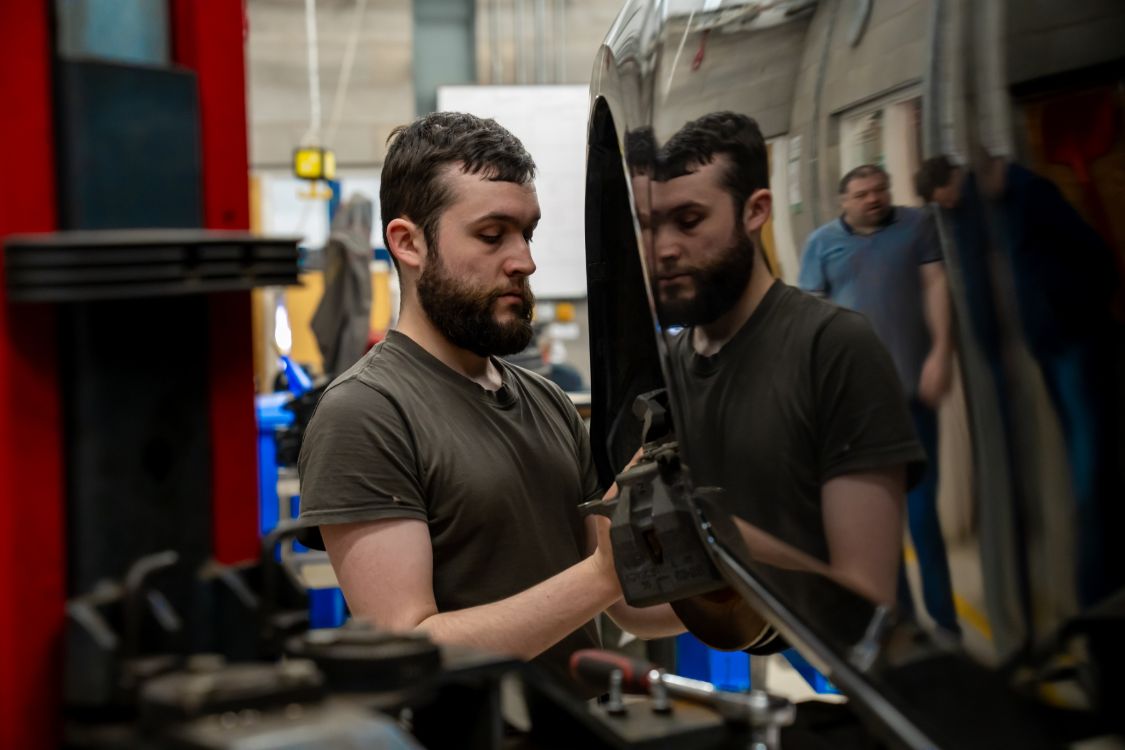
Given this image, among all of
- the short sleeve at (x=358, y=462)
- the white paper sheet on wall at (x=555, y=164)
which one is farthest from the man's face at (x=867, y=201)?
the white paper sheet on wall at (x=555, y=164)

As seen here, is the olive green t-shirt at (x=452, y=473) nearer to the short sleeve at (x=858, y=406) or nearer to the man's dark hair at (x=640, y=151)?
the man's dark hair at (x=640, y=151)

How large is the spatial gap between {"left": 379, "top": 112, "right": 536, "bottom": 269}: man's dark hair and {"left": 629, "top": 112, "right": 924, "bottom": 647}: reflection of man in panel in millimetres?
527

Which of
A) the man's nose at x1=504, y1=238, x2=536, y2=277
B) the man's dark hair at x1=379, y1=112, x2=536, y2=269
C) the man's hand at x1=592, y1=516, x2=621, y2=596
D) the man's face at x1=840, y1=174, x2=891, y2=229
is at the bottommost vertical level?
the man's hand at x1=592, y1=516, x2=621, y2=596

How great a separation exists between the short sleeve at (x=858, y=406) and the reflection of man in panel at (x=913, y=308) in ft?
0.04

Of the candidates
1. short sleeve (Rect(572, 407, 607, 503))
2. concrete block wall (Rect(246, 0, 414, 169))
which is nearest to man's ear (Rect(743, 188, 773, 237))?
short sleeve (Rect(572, 407, 607, 503))

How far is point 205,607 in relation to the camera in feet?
2.59

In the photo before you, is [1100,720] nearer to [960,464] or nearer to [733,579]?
[960,464]

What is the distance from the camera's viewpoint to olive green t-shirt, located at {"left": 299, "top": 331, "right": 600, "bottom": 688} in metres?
1.58

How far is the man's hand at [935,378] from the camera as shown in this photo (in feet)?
2.57

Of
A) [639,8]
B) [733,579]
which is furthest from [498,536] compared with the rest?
[639,8]

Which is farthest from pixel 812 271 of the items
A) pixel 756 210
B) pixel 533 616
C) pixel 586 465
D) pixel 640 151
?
pixel 586 465

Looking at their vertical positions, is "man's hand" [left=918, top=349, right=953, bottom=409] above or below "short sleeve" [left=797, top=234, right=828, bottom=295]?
below

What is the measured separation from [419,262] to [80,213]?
1.05m

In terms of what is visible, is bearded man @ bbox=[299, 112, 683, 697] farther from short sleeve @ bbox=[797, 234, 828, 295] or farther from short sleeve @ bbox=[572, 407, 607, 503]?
short sleeve @ bbox=[797, 234, 828, 295]
